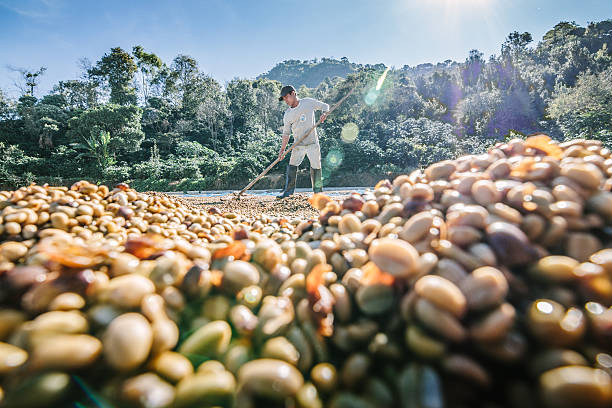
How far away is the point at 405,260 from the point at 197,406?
1.87 feet

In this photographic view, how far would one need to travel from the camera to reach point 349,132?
11680 mm

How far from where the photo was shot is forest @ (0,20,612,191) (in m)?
10.9

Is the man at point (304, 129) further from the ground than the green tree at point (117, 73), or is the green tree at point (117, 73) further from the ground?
the green tree at point (117, 73)

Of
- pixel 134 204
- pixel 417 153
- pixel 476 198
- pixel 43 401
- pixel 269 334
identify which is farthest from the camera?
pixel 417 153

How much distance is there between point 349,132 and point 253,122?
12.4 m

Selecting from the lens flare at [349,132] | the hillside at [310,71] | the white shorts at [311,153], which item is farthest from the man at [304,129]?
the hillside at [310,71]

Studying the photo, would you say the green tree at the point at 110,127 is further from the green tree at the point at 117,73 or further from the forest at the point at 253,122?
the green tree at the point at 117,73

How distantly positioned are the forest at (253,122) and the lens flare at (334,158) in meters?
0.04

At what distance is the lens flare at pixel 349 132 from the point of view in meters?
11.3

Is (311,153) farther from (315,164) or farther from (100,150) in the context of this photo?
(100,150)

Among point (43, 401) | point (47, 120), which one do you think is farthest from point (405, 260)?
point (47, 120)

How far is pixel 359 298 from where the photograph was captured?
2.62 ft

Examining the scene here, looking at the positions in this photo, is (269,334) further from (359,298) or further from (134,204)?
(134,204)

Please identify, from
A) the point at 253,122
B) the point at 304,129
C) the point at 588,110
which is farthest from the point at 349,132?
the point at 253,122
